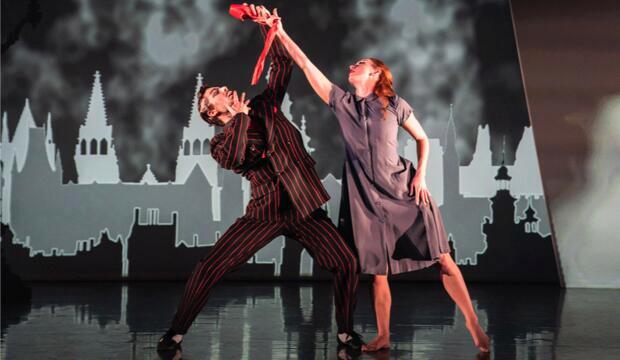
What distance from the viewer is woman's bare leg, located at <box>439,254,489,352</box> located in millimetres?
3033

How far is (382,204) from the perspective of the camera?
3172mm

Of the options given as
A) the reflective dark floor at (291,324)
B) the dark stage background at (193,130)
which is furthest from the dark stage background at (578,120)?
the reflective dark floor at (291,324)

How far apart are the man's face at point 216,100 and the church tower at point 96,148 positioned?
3735 mm

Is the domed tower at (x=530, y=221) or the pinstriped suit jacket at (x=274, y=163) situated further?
the domed tower at (x=530, y=221)

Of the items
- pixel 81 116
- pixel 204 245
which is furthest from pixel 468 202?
pixel 81 116

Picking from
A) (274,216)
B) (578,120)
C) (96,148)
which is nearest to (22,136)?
(96,148)

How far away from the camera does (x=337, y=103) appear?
3.24m

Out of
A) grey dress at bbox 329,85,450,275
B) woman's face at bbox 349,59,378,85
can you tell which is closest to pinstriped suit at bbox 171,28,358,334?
grey dress at bbox 329,85,450,275

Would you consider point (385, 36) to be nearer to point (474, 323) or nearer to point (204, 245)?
point (204, 245)

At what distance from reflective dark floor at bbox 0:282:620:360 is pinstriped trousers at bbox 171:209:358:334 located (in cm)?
20

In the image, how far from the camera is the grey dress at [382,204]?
3162 millimetres

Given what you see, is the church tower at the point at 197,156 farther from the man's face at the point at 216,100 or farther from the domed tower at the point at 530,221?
the man's face at the point at 216,100

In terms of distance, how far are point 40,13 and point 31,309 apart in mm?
3182

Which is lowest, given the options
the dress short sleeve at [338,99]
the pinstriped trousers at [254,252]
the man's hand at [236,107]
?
the pinstriped trousers at [254,252]
